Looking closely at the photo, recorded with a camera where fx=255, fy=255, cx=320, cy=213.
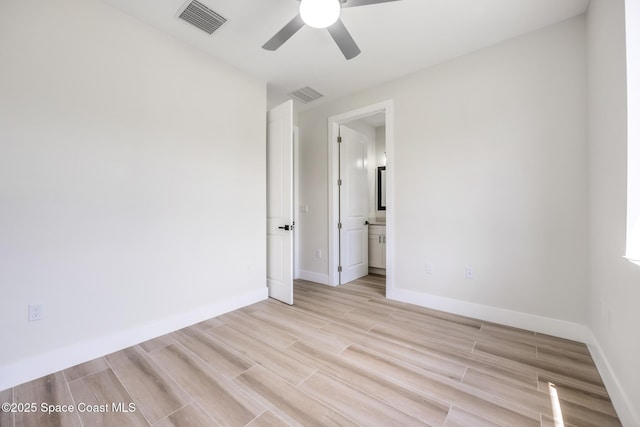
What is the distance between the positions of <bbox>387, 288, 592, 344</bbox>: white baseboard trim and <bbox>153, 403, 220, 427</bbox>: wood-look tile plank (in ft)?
7.75

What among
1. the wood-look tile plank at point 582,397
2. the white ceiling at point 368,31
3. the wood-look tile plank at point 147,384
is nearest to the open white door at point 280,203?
the white ceiling at point 368,31

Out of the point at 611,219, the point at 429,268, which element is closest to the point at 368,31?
the point at 611,219

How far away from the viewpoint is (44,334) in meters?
1.72

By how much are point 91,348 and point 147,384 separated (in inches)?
25.9

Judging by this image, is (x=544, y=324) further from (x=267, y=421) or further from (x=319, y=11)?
(x=319, y=11)

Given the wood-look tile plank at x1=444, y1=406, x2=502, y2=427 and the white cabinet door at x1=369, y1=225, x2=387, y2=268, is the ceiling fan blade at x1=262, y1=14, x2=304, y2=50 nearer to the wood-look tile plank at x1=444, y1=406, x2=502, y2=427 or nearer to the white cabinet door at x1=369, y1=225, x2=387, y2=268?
the wood-look tile plank at x1=444, y1=406, x2=502, y2=427

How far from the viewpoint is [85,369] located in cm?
178

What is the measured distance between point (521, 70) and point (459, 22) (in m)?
0.75

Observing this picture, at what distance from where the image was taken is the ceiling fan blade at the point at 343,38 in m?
1.72

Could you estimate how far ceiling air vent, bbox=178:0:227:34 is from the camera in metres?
2.04

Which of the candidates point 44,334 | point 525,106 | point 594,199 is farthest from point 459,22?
point 44,334

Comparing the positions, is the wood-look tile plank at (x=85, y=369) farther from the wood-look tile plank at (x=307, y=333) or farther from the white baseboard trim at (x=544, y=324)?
the white baseboard trim at (x=544, y=324)

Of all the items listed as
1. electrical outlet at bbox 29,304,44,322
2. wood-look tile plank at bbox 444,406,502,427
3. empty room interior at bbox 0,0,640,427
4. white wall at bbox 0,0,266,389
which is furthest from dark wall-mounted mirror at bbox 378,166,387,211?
electrical outlet at bbox 29,304,44,322

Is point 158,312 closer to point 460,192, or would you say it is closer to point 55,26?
point 55,26
